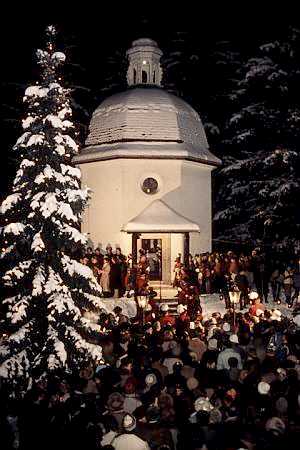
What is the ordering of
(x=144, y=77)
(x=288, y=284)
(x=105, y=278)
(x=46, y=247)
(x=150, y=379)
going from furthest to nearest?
1. (x=144, y=77)
2. (x=105, y=278)
3. (x=288, y=284)
4. (x=46, y=247)
5. (x=150, y=379)

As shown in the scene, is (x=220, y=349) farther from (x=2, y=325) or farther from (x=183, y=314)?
(x=2, y=325)

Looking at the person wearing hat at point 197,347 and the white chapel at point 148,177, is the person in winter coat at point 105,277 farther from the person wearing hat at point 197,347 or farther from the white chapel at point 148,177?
the person wearing hat at point 197,347

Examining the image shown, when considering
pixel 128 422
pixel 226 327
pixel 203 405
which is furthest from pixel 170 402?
pixel 226 327

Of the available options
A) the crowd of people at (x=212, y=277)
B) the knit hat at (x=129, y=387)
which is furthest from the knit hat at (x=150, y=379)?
the crowd of people at (x=212, y=277)

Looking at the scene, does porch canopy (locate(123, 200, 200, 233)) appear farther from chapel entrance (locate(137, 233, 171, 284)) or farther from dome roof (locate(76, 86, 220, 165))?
dome roof (locate(76, 86, 220, 165))

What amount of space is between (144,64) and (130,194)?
706 centimetres

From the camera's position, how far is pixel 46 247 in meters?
14.7

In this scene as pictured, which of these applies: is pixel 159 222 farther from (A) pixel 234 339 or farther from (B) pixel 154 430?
(B) pixel 154 430

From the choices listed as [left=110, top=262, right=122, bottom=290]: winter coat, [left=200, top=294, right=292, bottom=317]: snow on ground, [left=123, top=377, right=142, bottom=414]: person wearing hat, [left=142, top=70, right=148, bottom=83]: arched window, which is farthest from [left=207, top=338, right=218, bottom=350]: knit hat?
[left=142, top=70, right=148, bottom=83]: arched window

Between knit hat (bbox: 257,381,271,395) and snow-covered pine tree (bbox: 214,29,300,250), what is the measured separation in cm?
1963

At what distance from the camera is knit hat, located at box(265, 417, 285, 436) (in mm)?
8555

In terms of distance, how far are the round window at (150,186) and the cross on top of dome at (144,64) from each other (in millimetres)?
5636

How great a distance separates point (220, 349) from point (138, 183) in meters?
13.8

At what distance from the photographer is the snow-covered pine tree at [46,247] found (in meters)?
14.2
